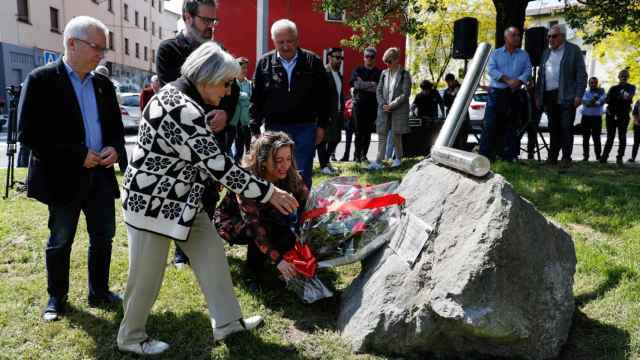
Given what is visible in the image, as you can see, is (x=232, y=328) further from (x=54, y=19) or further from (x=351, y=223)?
(x=54, y=19)

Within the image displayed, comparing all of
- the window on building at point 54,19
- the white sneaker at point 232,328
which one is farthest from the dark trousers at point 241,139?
the window on building at point 54,19

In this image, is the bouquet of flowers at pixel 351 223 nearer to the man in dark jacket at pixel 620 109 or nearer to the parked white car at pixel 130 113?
the man in dark jacket at pixel 620 109

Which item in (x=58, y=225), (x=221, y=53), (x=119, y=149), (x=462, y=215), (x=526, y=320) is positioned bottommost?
(x=526, y=320)

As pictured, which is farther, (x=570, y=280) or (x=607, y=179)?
(x=607, y=179)

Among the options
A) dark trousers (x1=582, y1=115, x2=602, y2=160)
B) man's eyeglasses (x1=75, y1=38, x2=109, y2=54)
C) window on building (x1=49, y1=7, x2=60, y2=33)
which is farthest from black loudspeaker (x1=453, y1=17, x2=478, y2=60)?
window on building (x1=49, y1=7, x2=60, y2=33)

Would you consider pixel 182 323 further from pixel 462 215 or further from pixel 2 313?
pixel 462 215

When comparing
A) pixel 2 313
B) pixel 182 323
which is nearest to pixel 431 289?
pixel 182 323

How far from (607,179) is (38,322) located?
21.9ft

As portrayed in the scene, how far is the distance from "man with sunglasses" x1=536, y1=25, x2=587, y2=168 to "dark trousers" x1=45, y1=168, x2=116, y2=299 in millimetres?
6496

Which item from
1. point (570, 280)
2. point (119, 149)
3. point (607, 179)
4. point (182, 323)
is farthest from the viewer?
point (607, 179)

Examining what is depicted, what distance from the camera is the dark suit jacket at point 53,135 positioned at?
331 cm

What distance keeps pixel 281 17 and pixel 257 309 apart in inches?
1154

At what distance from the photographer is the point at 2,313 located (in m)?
3.57

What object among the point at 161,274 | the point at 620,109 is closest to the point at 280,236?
the point at 161,274
